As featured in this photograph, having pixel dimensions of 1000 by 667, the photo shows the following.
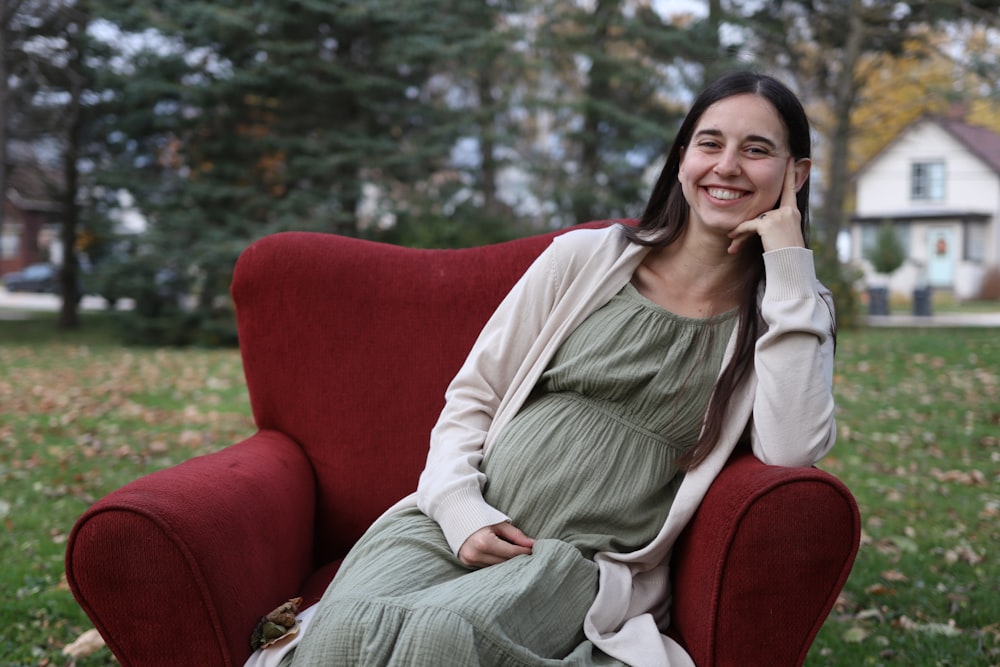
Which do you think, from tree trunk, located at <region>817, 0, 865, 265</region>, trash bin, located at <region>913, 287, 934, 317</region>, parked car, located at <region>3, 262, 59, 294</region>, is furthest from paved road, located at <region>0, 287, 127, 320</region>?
trash bin, located at <region>913, 287, 934, 317</region>

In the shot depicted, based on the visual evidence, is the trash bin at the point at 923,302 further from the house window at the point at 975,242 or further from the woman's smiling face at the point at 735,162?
the woman's smiling face at the point at 735,162

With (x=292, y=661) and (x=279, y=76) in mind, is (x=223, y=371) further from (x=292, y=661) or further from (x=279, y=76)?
(x=292, y=661)

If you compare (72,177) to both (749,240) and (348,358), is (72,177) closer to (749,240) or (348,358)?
(348,358)

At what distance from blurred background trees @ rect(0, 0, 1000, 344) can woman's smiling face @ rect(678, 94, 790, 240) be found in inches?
423

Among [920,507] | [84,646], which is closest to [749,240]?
[84,646]

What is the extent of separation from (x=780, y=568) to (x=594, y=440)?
545 mm

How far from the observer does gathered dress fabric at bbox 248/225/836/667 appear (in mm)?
1997

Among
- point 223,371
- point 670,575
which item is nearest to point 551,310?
point 670,575

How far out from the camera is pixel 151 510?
6.09 ft

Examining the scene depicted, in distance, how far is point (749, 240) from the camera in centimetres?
235

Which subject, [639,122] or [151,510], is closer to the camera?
[151,510]

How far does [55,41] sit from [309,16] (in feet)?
14.4

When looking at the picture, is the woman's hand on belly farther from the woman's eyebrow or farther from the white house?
the white house

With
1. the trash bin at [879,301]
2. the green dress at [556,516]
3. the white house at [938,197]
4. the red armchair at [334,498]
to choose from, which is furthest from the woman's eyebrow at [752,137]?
the white house at [938,197]
